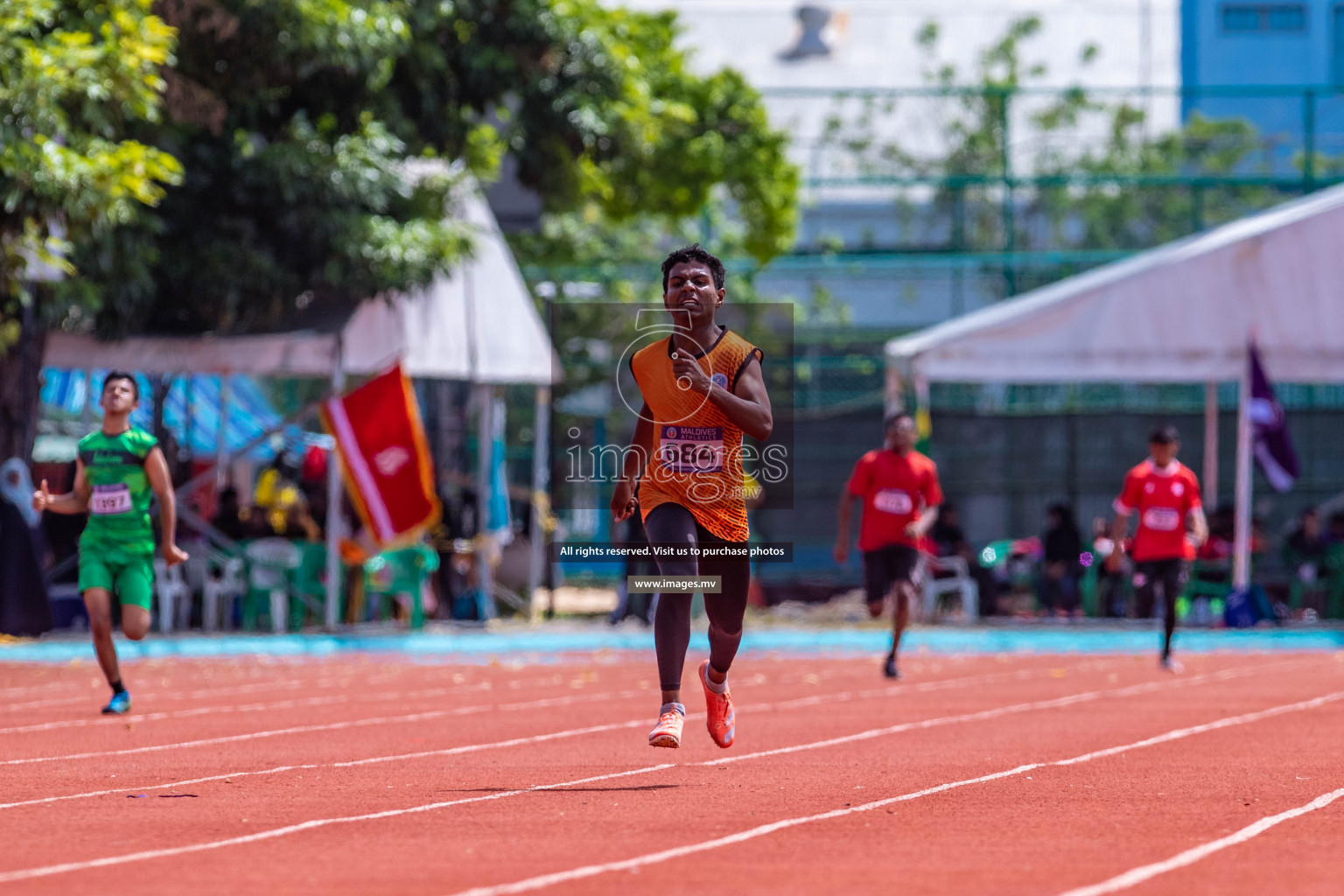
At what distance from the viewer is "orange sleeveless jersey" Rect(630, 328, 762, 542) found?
8969 mm

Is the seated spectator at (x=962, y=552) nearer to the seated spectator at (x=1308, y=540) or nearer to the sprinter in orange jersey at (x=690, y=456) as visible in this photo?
the seated spectator at (x=1308, y=540)

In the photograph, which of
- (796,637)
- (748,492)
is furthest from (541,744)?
(796,637)

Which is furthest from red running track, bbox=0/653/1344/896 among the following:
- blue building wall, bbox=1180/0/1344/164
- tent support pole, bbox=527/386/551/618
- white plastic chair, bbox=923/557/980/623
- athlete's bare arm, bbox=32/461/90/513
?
blue building wall, bbox=1180/0/1344/164

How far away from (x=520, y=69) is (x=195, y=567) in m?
6.52

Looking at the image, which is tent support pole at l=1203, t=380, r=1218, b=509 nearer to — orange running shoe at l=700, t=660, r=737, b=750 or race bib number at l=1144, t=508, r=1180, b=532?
race bib number at l=1144, t=508, r=1180, b=532

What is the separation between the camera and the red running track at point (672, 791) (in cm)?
644

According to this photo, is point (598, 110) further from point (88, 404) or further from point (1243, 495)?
point (1243, 495)

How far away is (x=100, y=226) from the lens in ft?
54.0

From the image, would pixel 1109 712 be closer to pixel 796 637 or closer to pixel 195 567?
pixel 796 637

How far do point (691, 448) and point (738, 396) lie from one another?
29 centimetres

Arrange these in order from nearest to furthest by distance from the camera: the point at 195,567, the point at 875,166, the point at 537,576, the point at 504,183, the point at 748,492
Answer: the point at 748,492
the point at 195,567
the point at 537,576
the point at 504,183
the point at 875,166

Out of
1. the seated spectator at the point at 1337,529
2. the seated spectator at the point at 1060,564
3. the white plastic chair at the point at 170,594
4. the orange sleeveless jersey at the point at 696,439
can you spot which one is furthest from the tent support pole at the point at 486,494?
the orange sleeveless jersey at the point at 696,439

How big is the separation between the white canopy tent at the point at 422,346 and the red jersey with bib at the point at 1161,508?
26.4 feet

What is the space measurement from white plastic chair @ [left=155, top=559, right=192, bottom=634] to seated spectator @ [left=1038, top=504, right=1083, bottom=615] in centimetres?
922
